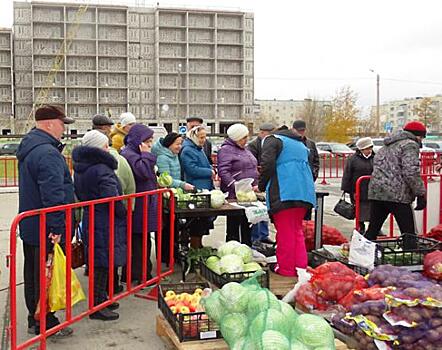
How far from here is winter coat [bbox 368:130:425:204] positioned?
6.25 metres

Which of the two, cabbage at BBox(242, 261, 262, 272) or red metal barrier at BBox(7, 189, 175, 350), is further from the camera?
cabbage at BBox(242, 261, 262, 272)

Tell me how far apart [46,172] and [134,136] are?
156cm

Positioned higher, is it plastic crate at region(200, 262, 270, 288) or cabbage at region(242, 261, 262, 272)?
cabbage at region(242, 261, 262, 272)

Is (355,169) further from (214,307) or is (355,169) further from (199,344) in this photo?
(199,344)

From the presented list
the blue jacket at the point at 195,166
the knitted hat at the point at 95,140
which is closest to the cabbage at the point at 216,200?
the blue jacket at the point at 195,166

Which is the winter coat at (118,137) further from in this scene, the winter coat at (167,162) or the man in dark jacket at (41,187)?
the man in dark jacket at (41,187)

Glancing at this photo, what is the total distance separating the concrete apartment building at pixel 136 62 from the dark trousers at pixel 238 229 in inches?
2633

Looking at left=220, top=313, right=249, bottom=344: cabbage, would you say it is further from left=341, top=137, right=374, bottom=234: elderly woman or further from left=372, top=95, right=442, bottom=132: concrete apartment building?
left=372, top=95, right=442, bottom=132: concrete apartment building

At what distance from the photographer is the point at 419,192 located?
20.5 feet

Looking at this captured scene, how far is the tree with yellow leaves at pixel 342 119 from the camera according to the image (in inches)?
1933

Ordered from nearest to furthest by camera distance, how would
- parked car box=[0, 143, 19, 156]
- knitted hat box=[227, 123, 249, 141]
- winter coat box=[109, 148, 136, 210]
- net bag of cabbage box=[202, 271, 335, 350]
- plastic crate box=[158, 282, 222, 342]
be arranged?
net bag of cabbage box=[202, 271, 335, 350] → plastic crate box=[158, 282, 222, 342] → winter coat box=[109, 148, 136, 210] → knitted hat box=[227, 123, 249, 141] → parked car box=[0, 143, 19, 156]

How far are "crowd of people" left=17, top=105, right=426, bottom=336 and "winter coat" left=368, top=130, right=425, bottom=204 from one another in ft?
0.04

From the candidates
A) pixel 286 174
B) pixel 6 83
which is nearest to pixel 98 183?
pixel 286 174

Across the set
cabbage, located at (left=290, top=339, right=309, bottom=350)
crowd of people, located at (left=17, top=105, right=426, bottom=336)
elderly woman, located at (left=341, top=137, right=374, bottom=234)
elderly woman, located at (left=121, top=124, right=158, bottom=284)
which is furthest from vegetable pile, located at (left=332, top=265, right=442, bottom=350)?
elderly woman, located at (left=341, top=137, right=374, bottom=234)
